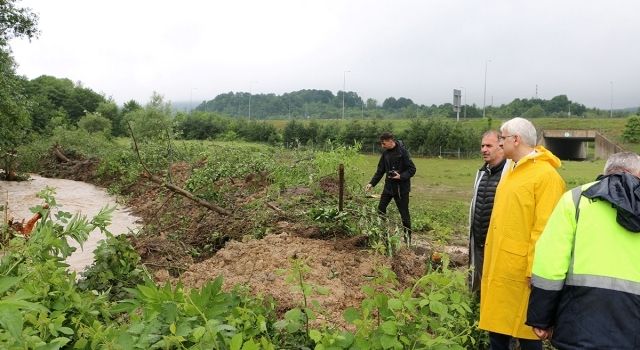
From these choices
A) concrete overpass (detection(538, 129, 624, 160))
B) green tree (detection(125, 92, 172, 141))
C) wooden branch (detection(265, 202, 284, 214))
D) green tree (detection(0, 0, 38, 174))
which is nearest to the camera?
wooden branch (detection(265, 202, 284, 214))

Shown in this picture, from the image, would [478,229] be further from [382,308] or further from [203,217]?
[203,217]

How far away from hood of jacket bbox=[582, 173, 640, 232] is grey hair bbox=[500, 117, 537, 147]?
2.95ft

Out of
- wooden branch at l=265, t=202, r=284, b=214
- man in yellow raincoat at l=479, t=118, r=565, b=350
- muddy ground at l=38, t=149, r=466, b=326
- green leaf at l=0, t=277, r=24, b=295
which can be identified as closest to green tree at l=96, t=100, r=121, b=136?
muddy ground at l=38, t=149, r=466, b=326

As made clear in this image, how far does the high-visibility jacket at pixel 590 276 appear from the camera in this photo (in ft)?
6.96

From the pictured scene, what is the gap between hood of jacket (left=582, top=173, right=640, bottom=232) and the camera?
208 cm

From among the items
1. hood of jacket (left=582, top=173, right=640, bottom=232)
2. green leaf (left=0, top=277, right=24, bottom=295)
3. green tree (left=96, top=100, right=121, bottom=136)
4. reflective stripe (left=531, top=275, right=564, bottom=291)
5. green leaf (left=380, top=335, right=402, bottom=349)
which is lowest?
green leaf (left=380, top=335, right=402, bottom=349)

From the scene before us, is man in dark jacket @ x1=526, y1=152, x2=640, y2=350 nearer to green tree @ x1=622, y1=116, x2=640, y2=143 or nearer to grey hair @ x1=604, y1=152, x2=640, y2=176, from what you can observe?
grey hair @ x1=604, y1=152, x2=640, y2=176

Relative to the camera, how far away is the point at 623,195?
6.93 feet

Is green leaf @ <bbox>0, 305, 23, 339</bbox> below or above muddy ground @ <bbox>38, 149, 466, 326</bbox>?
above

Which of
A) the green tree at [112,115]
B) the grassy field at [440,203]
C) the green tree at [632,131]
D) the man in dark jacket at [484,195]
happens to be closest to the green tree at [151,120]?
the green tree at [112,115]

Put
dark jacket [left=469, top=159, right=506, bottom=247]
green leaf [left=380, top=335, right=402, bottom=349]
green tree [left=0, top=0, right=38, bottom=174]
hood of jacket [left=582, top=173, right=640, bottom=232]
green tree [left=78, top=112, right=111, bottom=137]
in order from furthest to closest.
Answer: green tree [left=78, top=112, right=111, bottom=137]
green tree [left=0, top=0, right=38, bottom=174]
dark jacket [left=469, top=159, right=506, bottom=247]
hood of jacket [left=582, top=173, right=640, bottom=232]
green leaf [left=380, top=335, right=402, bottom=349]

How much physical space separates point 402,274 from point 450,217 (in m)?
6.31

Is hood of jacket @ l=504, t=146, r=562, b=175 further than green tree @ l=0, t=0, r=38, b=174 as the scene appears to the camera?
No

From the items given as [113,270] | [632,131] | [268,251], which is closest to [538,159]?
[113,270]
